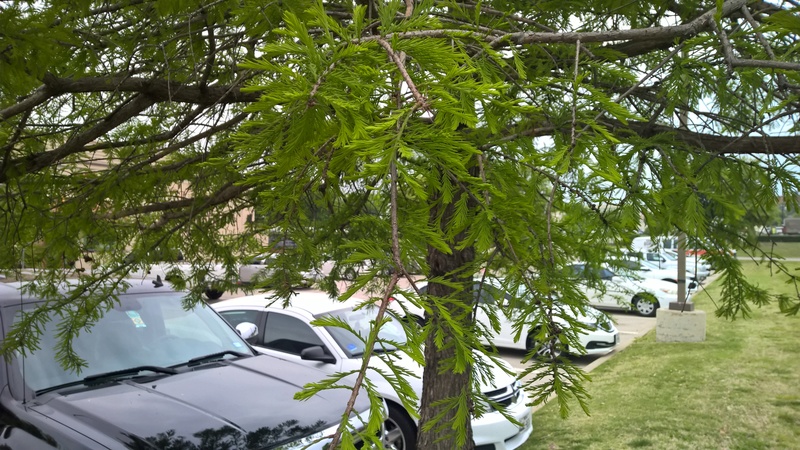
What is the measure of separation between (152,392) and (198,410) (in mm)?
383

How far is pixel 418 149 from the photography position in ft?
4.02

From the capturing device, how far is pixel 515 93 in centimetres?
264

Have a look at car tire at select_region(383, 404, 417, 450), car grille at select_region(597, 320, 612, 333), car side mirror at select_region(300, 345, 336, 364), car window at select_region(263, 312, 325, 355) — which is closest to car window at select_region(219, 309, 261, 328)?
car window at select_region(263, 312, 325, 355)

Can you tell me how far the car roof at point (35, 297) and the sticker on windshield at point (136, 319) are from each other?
164mm

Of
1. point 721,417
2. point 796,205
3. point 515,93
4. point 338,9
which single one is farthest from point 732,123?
point 721,417

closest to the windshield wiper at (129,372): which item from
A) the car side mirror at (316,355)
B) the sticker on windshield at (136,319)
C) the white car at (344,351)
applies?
the sticker on windshield at (136,319)

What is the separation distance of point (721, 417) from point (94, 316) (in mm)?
6419

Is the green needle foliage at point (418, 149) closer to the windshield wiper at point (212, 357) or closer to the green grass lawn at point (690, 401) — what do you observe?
the windshield wiper at point (212, 357)

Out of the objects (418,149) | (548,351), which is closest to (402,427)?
(548,351)

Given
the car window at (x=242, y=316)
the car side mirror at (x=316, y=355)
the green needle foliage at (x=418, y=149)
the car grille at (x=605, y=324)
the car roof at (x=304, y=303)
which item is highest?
the green needle foliage at (x=418, y=149)

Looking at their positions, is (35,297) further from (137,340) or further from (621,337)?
(621,337)

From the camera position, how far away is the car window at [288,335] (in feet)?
23.4

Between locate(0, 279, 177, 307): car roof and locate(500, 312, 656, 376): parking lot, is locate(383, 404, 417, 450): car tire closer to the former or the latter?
locate(0, 279, 177, 307): car roof

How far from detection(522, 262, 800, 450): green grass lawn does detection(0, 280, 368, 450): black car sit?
224cm
